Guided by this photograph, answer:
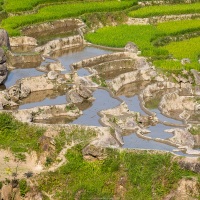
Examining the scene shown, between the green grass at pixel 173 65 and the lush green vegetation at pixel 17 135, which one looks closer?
the lush green vegetation at pixel 17 135

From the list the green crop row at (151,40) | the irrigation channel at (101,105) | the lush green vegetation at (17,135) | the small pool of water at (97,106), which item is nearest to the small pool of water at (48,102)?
the irrigation channel at (101,105)

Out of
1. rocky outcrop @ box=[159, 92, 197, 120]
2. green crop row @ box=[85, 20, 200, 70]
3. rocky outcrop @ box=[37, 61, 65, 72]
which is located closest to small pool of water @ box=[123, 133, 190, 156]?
rocky outcrop @ box=[159, 92, 197, 120]

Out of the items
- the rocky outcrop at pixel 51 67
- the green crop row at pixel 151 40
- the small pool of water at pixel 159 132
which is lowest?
the green crop row at pixel 151 40

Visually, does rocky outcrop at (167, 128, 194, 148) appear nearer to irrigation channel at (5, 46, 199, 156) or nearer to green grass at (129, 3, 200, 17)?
irrigation channel at (5, 46, 199, 156)

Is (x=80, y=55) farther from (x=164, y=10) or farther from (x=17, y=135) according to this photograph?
(x=17, y=135)

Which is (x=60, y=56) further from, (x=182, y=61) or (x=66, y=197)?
(x=66, y=197)

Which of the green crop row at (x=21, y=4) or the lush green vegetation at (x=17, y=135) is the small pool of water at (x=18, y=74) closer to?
the lush green vegetation at (x=17, y=135)
